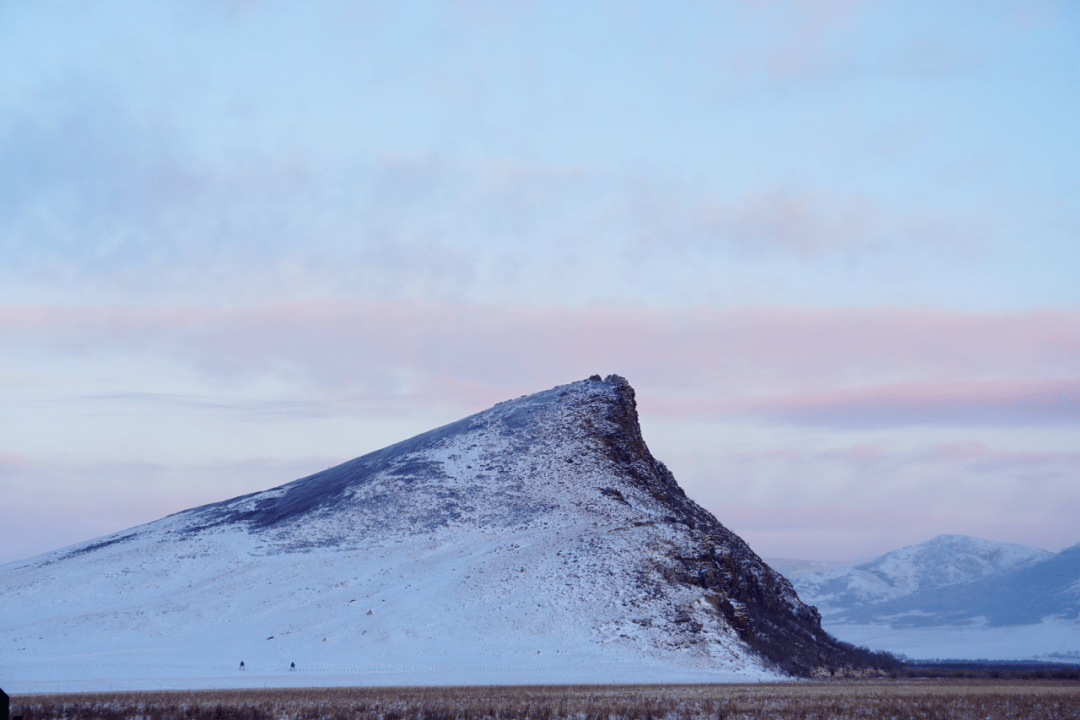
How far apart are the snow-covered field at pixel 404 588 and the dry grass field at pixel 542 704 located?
693 centimetres

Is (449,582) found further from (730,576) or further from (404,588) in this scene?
(730,576)

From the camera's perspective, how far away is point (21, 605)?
2427 inches

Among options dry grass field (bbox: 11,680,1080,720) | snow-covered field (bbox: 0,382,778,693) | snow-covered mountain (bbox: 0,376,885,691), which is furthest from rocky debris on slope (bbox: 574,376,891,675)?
dry grass field (bbox: 11,680,1080,720)

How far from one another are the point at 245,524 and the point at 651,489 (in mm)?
34599

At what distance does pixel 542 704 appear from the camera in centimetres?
3039

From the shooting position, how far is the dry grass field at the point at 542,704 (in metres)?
28.4

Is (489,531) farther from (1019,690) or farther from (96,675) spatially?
(1019,690)

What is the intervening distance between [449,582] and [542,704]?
101 ft

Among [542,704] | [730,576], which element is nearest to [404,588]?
[730,576]

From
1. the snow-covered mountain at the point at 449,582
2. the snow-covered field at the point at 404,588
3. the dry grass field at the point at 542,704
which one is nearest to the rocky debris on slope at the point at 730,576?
the snow-covered mountain at the point at 449,582

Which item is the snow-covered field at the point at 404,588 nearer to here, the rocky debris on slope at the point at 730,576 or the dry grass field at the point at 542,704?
the rocky debris on slope at the point at 730,576

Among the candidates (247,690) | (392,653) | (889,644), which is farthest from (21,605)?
(889,644)

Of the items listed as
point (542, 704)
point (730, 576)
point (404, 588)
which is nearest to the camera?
point (542, 704)

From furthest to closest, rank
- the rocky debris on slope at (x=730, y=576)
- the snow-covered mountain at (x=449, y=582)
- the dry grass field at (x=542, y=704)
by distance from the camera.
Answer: the rocky debris on slope at (x=730, y=576), the snow-covered mountain at (x=449, y=582), the dry grass field at (x=542, y=704)
